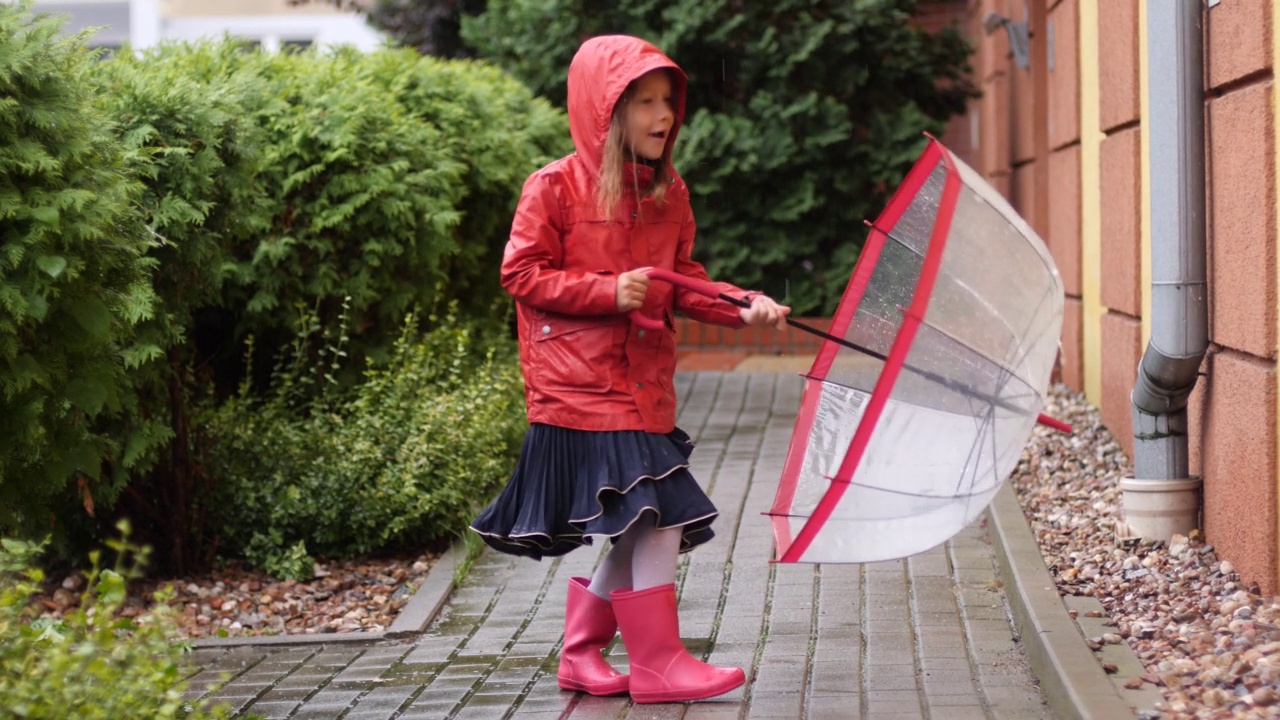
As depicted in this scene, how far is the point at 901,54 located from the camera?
12.2 meters

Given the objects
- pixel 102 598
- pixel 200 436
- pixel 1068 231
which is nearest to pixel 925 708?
pixel 102 598

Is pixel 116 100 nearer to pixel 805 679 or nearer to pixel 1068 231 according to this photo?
pixel 805 679

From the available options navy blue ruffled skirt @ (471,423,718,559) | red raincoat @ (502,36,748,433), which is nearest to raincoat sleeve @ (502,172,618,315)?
red raincoat @ (502,36,748,433)

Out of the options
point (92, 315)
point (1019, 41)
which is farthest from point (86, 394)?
point (1019, 41)

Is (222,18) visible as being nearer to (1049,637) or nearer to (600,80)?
(600,80)

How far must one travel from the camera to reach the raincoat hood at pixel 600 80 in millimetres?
4000

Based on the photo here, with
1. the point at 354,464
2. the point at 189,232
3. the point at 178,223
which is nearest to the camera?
the point at 178,223

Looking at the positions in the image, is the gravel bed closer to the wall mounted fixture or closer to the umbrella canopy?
the umbrella canopy

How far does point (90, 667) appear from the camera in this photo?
3062mm

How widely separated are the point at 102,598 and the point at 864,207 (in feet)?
30.1

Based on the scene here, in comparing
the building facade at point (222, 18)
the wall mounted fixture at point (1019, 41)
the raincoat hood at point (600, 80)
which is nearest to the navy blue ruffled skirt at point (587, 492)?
the raincoat hood at point (600, 80)

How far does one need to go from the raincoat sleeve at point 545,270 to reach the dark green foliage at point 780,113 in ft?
24.9

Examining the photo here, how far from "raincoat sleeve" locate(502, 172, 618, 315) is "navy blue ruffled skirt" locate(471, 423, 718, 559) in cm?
36

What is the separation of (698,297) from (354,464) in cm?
241
